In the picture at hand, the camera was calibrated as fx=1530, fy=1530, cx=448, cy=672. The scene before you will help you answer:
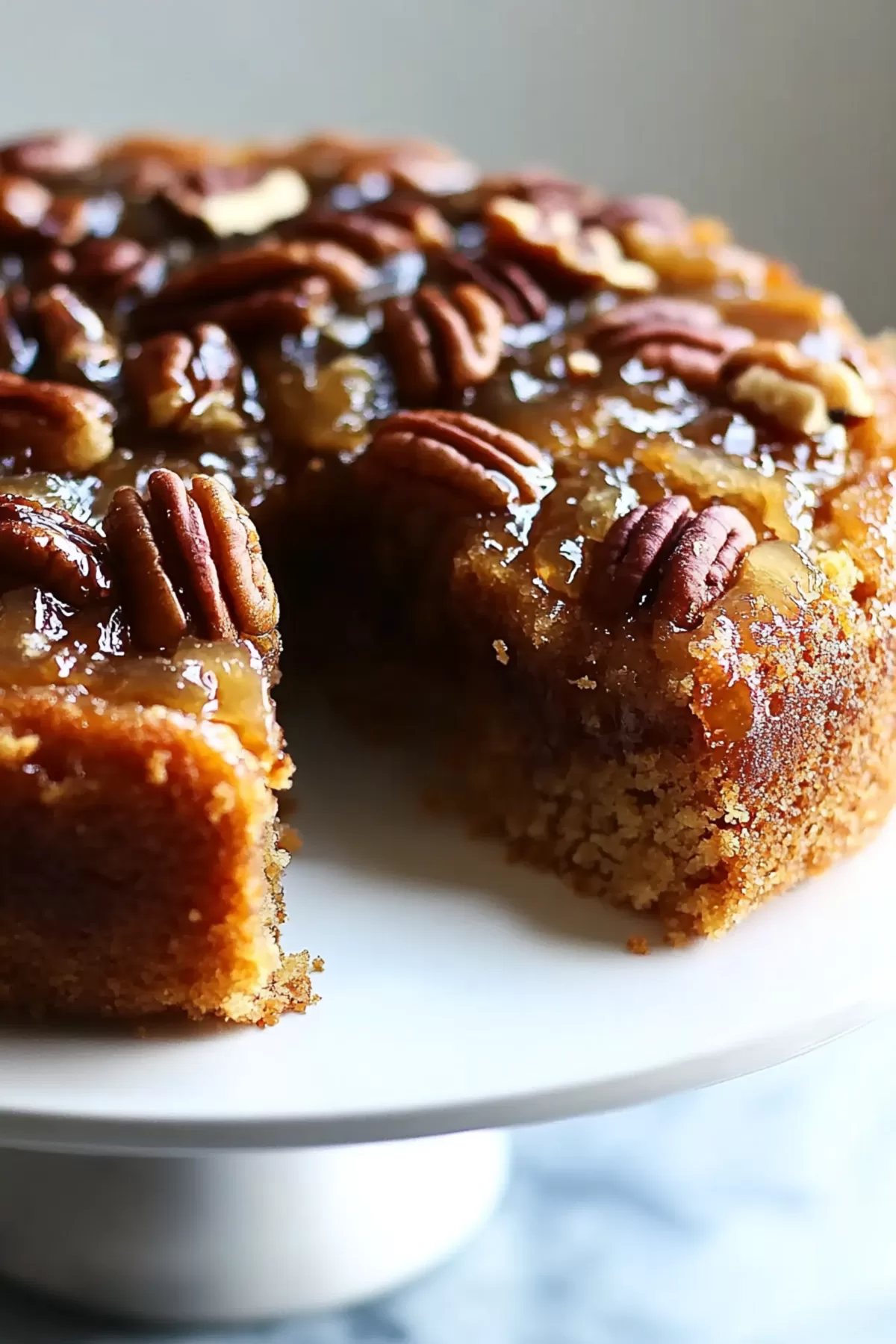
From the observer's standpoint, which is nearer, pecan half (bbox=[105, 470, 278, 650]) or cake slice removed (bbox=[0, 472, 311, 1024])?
cake slice removed (bbox=[0, 472, 311, 1024])

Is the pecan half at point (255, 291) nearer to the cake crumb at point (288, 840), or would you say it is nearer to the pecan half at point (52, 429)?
the pecan half at point (52, 429)

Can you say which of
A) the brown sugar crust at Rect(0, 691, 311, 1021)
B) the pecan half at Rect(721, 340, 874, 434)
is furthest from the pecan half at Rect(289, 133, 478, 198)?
the brown sugar crust at Rect(0, 691, 311, 1021)

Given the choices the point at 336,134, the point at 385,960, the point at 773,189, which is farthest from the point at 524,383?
the point at 773,189

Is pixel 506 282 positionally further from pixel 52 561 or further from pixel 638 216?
pixel 52 561

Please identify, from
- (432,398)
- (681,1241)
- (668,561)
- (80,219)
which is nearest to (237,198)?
(80,219)

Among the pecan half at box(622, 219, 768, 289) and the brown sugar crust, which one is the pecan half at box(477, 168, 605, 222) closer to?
the pecan half at box(622, 219, 768, 289)

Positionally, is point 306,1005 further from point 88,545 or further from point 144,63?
point 144,63
